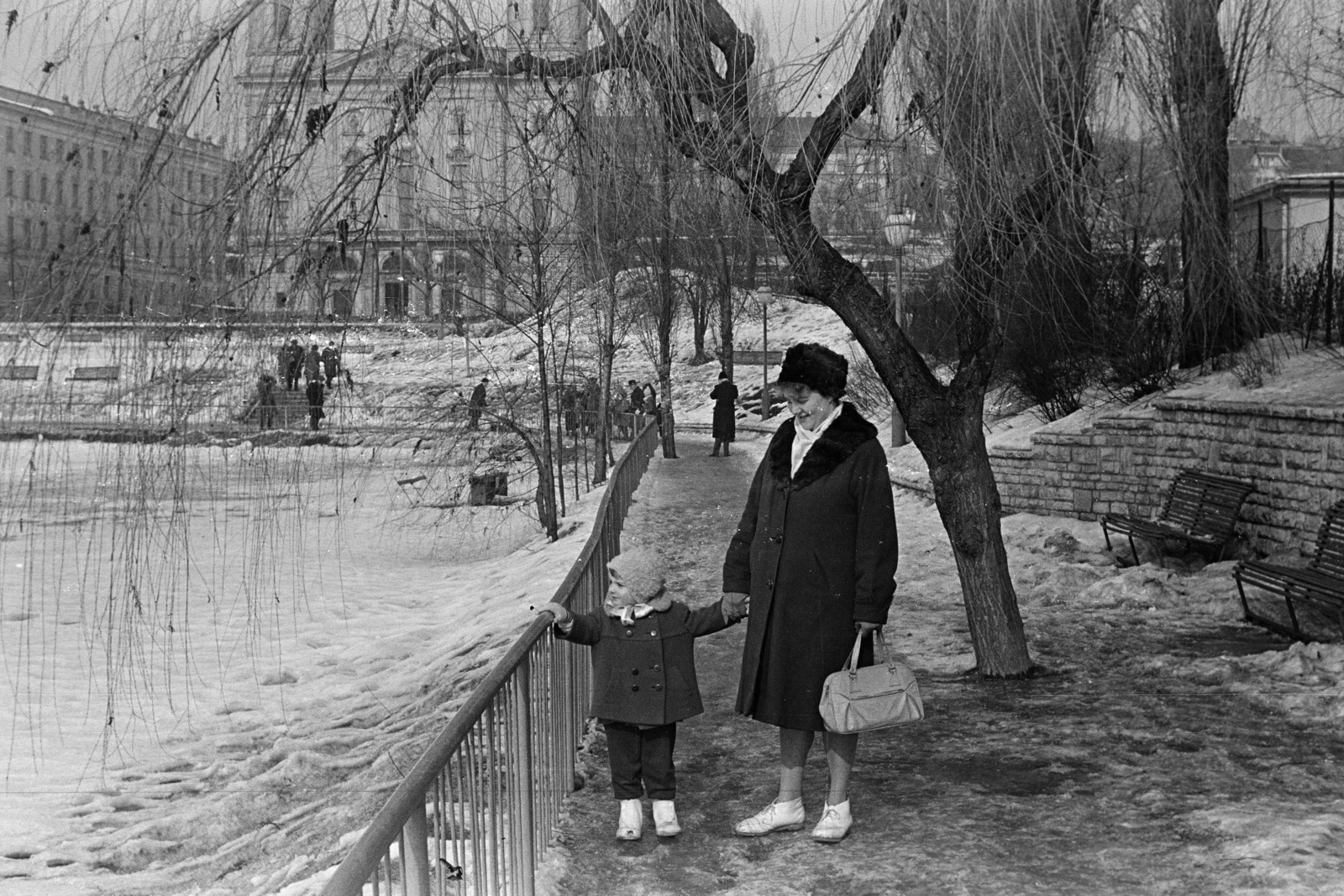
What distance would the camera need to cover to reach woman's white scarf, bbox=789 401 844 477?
5145 mm

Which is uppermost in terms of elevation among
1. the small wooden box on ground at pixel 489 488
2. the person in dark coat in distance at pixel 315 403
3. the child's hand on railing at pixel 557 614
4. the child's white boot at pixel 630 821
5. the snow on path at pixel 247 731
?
the person in dark coat in distance at pixel 315 403

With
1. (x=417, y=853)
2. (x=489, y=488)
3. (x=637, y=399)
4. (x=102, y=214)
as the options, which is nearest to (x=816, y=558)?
(x=417, y=853)

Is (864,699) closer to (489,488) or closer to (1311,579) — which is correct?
(1311,579)

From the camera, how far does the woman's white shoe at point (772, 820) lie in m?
5.38

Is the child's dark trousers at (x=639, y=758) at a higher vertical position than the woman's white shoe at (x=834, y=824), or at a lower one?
higher

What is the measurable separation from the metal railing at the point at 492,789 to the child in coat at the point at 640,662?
→ 237mm

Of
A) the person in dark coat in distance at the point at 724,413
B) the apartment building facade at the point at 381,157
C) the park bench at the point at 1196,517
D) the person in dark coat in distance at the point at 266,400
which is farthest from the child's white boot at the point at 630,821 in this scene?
the person in dark coat in distance at the point at 724,413

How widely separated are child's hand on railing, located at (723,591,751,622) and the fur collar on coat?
47 cm

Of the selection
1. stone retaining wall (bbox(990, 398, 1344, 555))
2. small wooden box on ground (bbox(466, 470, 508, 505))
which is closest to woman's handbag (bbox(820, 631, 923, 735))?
stone retaining wall (bbox(990, 398, 1344, 555))

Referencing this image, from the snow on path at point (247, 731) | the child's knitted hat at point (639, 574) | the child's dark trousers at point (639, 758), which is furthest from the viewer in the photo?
the snow on path at point (247, 731)

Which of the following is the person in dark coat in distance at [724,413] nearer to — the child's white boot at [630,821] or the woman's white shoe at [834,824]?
the child's white boot at [630,821]

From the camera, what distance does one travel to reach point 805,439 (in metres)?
5.20

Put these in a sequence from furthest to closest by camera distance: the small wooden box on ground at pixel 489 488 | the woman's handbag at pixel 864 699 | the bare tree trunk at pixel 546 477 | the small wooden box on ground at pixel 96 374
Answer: the small wooden box on ground at pixel 489 488, the bare tree trunk at pixel 546 477, the woman's handbag at pixel 864 699, the small wooden box on ground at pixel 96 374

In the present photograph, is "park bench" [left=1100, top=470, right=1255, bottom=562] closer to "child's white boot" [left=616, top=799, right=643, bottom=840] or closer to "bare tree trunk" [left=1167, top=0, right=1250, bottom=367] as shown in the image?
"bare tree trunk" [left=1167, top=0, right=1250, bottom=367]
